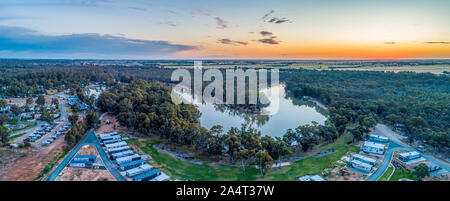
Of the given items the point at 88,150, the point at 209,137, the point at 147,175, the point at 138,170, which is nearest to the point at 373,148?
the point at 209,137

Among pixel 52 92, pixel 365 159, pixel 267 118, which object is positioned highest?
pixel 52 92

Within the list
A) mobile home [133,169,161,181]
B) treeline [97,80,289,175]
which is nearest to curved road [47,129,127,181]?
mobile home [133,169,161,181]

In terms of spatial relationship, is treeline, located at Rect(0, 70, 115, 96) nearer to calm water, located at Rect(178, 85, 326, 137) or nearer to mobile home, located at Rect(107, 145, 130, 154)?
calm water, located at Rect(178, 85, 326, 137)

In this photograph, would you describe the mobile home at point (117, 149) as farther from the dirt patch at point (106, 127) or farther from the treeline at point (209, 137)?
the dirt patch at point (106, 127)

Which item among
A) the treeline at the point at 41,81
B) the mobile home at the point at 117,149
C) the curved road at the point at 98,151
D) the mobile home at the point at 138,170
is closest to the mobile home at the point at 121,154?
the curved road at the point at 98,151

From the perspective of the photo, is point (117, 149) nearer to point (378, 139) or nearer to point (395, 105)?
point (378, 139)
